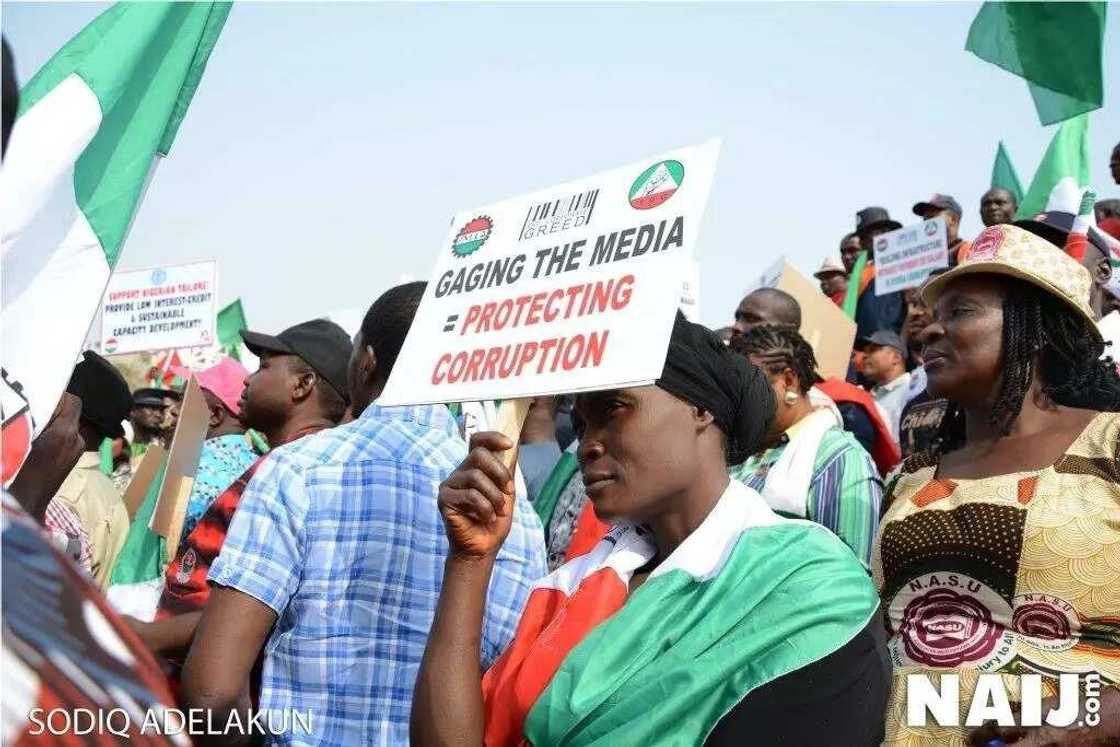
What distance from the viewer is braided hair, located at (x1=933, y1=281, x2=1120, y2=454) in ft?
11.7

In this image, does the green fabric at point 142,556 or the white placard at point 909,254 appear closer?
the green fabric at point 142,556

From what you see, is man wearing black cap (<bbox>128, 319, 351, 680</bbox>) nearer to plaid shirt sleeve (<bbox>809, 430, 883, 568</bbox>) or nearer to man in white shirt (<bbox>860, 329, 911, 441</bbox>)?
plaid shirt sleeve (<bbox>809, 430, 883, 568</bbox>)

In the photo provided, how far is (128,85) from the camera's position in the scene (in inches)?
127

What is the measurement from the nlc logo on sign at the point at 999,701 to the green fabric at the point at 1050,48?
138 cm

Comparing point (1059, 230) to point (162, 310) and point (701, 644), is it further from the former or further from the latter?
point (162, 310)

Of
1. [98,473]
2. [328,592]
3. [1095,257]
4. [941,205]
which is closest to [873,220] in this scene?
[941,205]

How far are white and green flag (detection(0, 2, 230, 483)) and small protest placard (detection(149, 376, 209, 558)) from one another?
192 cm

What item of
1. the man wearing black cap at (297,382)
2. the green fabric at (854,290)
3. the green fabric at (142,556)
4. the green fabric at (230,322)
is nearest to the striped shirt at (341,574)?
the man wearing black cap at (297,382)

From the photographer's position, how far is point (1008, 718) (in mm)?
3125

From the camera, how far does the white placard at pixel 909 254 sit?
30.8ft

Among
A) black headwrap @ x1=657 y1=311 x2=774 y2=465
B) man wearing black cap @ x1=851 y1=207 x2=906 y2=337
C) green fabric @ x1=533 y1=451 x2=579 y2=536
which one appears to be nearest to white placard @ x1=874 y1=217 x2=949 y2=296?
man wearing black cap @ x1=851 y1=207 x2=906 y2=337

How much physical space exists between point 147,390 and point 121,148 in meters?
7.38

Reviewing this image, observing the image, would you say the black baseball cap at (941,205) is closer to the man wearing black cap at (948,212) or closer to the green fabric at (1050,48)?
the man wearing black cap at (948,212)

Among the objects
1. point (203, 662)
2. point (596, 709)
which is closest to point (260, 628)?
point (203, 662)
